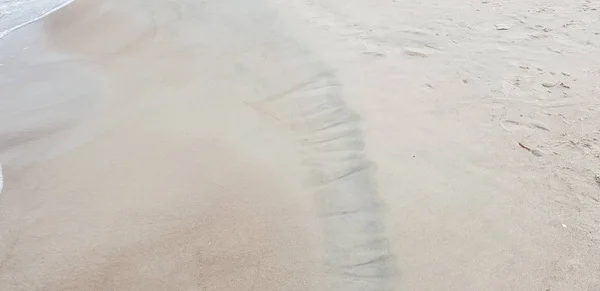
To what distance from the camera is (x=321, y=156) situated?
3.02 metres

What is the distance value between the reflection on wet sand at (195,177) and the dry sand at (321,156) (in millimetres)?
12

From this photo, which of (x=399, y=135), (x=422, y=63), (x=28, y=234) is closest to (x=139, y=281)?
(x=28, y=234)

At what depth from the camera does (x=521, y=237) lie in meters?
2.33

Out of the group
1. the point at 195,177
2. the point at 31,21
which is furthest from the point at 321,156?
the point at 31,21

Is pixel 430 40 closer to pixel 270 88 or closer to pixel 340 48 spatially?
pixel 340 48

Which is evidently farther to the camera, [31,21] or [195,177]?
[31,21]

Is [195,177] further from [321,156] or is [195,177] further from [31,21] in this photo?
[31,21]

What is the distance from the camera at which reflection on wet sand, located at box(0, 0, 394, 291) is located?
2.45 meters

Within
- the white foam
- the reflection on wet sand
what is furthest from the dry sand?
the white foam

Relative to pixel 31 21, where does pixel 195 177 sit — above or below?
below

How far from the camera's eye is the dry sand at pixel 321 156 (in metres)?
2.37

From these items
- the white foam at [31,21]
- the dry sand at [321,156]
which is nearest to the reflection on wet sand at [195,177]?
the dry sand at [321,156]

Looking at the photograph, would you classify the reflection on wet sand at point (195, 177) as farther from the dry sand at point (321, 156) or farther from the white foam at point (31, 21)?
the white foam at point (31, 21)

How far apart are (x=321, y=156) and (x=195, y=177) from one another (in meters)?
0.73
